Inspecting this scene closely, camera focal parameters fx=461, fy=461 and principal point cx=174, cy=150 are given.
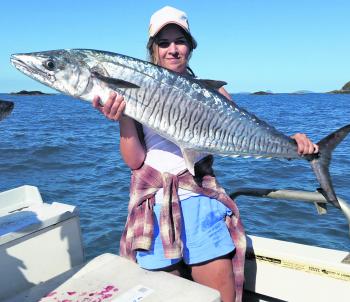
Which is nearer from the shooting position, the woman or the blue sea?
the woman

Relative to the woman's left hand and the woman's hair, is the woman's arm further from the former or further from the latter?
the woman's left hand

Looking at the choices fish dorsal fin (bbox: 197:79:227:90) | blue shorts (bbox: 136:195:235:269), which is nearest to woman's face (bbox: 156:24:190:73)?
fish dorsal fin (bbox: 197:79:227:90)

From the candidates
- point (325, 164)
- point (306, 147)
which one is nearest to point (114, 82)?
point (306, 147)

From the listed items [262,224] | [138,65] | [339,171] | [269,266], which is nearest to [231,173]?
[339,171]

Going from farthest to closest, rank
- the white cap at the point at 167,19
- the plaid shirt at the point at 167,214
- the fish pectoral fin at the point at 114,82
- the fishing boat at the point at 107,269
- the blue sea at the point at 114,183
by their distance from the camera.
Answer: the blue sea at the point at 114,183, the white cap at the point at 167,19, the plaid shirt at the point at 167,214, the fish pectoral fin at the point at 114,82, the fishing boat at the point at 107,269

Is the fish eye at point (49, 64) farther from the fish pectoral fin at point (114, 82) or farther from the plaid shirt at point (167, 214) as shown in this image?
the plaid shirt at point (167, 214)

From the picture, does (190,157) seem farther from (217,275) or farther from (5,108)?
(5,108)

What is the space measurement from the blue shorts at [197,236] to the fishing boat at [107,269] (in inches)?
4.7

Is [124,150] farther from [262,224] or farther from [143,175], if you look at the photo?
[262,224]

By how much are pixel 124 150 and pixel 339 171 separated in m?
8.89

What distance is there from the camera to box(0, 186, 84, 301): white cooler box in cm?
264

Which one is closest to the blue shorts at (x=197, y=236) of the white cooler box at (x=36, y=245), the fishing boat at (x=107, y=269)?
the fishing boat at (x=107, y=269)

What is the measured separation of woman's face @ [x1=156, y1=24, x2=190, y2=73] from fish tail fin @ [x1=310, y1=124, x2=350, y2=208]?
3.33ft

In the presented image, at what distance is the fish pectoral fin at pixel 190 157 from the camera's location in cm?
271
